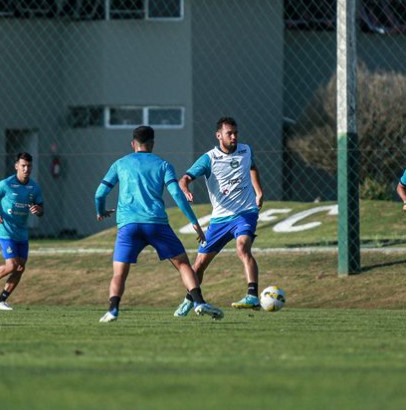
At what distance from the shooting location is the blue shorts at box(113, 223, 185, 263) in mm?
15102

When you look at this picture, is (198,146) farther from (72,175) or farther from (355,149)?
(355,149)

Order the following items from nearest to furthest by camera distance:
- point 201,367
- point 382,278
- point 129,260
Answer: point 201,367 → point 129,260 → point 382,278

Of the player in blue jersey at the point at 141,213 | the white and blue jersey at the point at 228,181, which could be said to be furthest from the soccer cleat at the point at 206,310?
the white and blue jersey at the point at 228,181

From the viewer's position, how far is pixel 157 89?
43969 millimetres

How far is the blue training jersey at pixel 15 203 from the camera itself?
20484 mm

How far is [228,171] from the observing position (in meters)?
17.8

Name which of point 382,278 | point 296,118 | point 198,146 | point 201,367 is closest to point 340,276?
point 382,278

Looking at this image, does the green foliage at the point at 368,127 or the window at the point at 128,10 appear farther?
the window at the point at 128,10

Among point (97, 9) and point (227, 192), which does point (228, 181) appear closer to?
point (227, 192)

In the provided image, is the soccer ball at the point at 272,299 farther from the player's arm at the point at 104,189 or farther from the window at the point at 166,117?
the window at the point at 166,117

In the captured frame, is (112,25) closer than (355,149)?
No

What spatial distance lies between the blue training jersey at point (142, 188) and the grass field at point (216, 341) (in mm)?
1105

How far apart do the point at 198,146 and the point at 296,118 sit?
4297 mm

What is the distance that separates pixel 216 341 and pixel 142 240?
10.4ft
